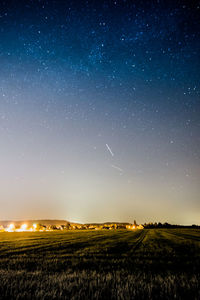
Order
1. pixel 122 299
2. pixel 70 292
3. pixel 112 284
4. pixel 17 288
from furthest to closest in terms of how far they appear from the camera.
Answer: pixel 112 284 < pixel 17 288 < pixel 70 292 < pixel 122 299

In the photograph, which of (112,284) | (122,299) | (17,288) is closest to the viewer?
(122,299)

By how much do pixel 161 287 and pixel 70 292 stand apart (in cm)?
253

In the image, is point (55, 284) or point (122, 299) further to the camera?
point (55, 284)

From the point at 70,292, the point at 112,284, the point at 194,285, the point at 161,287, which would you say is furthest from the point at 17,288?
the point at 194,285

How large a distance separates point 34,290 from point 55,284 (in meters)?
0.78

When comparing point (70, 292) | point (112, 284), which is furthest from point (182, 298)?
point (70, 292)

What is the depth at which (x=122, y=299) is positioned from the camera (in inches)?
168

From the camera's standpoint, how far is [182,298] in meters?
4.51

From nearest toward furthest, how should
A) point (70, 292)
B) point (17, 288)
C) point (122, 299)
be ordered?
point (122, 299) < point (70, 292) < point (17, 288)

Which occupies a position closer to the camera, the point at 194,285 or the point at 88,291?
the point at 88,291

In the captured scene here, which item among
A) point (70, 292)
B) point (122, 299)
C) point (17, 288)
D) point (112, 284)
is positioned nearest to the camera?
point (122, 299)

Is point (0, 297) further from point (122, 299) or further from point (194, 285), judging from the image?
point (194, 285)

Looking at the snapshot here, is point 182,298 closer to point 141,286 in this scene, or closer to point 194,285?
point 141,286

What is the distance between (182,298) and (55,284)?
3502 millimetres
